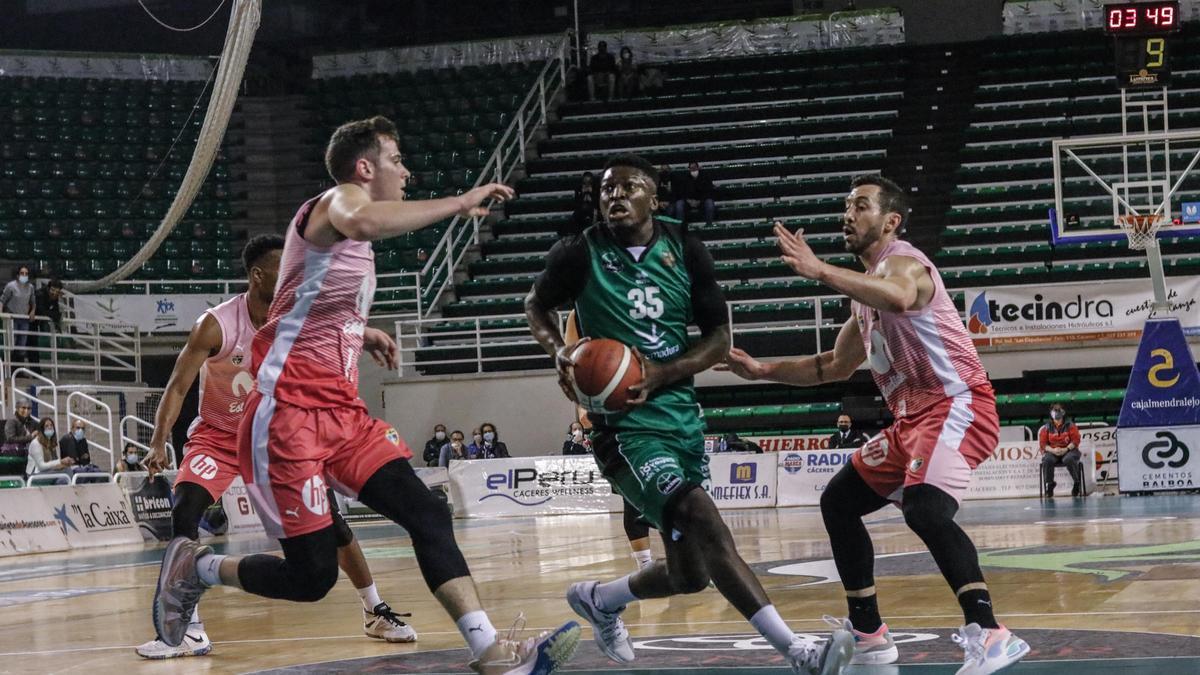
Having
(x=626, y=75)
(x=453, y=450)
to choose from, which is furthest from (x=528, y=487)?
(x=626, y=75)

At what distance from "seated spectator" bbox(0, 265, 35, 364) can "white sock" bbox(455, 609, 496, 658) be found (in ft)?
67.9

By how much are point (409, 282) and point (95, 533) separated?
39.3 feet

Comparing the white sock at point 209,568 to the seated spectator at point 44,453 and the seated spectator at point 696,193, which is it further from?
the seated spectator at point 696,193

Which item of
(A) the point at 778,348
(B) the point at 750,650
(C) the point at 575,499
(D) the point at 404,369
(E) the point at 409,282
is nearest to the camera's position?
(B) the point at 750,650

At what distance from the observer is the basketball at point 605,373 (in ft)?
17.2

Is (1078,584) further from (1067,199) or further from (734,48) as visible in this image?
(734,48)

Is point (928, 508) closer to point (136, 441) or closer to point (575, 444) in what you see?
point (575, 444)

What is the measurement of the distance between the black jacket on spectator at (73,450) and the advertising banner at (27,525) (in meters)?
2.11

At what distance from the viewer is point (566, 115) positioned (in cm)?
3350

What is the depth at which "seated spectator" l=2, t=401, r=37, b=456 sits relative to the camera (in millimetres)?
20391

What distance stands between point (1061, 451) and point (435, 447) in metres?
10.6

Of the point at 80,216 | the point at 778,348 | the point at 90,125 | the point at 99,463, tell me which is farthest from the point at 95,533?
the point at 90,125

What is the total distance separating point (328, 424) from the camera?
5328mm

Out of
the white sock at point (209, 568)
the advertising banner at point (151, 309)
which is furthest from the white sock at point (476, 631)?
the advertising banner at point (151, 309)
